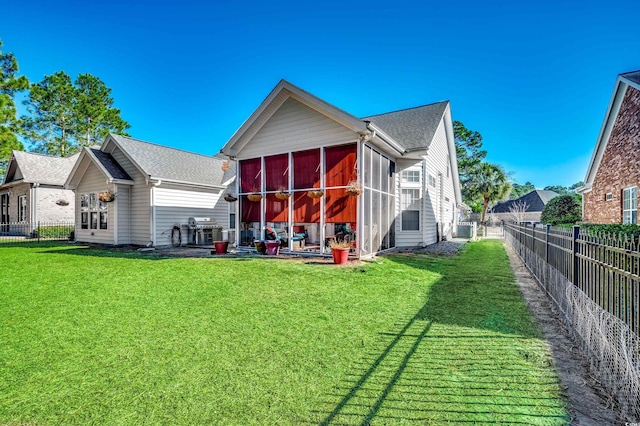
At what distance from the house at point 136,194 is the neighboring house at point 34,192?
6.08m

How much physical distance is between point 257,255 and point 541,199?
5445cm

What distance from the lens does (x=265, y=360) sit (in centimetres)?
317

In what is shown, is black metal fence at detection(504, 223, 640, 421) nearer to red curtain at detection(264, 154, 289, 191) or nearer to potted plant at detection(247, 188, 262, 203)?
red curtain at detection(264, 154, 289, 191)

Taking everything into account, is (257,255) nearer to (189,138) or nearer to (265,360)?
(265,360)

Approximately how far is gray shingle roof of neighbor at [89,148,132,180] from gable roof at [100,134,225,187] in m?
0.56

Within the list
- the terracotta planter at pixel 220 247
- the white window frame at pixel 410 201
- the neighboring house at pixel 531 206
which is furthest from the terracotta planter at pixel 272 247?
the neighboring house at pixel 531 206

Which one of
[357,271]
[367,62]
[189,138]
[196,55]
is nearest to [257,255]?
[357,271]

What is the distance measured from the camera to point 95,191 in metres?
15.6

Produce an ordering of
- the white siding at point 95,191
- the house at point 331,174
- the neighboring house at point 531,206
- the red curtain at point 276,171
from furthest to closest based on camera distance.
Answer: the neighboring house at point 531,206
the white siding at point 95,191
the red curtain at point 276,171
the house at point 331,174

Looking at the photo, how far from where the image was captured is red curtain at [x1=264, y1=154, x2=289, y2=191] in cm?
1163

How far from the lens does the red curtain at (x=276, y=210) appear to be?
11594mm

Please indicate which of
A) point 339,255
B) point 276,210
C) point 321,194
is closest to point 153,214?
point 276,210

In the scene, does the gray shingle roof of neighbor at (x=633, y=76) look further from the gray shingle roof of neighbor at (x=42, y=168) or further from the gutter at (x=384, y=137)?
the gray shingle roof of neighbor at (x=42, y=168)

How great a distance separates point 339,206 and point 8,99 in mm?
27179
